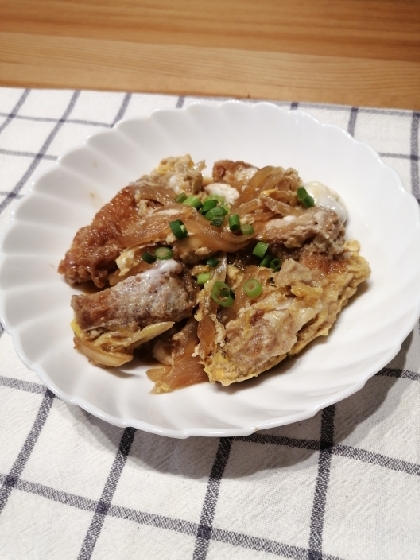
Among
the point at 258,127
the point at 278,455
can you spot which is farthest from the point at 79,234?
the point at 278,455

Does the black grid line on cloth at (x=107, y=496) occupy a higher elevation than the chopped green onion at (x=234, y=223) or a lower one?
lower

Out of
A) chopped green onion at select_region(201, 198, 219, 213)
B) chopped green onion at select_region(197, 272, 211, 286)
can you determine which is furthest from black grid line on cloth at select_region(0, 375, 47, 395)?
chopped green onion at select_region(201, 198, 219, 213)

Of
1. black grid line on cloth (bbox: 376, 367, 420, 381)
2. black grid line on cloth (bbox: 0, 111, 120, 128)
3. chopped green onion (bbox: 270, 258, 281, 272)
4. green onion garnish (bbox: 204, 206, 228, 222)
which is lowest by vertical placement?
black grid line on cloth (bbox: 376, 367, 420, 381)

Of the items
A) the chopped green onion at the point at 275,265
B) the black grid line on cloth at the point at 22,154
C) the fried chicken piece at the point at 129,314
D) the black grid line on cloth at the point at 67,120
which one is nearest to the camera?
the fried chicken piece at the point at 129,314

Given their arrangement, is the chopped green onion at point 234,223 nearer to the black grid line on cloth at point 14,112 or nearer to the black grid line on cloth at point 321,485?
the black grid line on cloth at point 321,485

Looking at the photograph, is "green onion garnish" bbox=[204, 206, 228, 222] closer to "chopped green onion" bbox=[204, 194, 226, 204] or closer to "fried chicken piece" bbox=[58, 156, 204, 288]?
"chopped green onion" bbox=[204, 194, 226, 204]

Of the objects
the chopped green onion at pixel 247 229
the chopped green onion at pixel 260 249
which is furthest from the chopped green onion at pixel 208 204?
the chopped green onion at pixel 260 249

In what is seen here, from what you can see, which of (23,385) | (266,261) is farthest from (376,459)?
(23,385)
